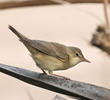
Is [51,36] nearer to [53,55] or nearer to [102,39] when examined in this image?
[102,39]

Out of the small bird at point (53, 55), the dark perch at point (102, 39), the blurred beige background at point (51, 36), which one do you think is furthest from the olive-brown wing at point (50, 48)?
the dark perch at point (102, 39)

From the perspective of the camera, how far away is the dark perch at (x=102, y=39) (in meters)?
1.01

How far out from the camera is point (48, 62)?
62cm

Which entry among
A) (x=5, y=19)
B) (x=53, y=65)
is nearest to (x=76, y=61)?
(x=53, y=65)

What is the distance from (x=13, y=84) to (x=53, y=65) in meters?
0.23

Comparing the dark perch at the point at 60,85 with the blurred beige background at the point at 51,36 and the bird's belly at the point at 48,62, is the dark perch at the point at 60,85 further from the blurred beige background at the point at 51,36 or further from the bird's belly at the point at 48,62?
the blurred beige background at the point at 51,36

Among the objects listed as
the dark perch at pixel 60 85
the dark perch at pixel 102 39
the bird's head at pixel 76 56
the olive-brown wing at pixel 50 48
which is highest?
the olive-brown wing at pixel 50 48

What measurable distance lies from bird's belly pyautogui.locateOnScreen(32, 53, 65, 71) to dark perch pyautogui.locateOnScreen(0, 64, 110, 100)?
0.02 m

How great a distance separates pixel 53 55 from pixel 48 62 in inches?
0.6

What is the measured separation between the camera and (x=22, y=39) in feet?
1.93

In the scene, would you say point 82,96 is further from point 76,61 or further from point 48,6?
point 48,6

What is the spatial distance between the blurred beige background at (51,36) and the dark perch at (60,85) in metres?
0.20

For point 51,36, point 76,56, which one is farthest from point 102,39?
point 76,56

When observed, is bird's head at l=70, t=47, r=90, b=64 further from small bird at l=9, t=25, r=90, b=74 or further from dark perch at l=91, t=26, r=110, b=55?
dark perch at l=91, t=26, r=110, b=55
